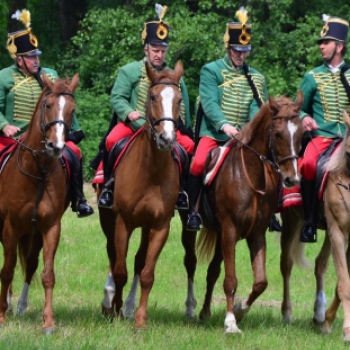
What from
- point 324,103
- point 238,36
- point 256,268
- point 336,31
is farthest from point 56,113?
point 336,31

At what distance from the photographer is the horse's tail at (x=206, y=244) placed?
43.4ft

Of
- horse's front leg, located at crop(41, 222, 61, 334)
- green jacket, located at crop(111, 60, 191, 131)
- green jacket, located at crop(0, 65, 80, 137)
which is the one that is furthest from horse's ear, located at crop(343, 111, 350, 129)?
green jacket, located at crop(0, 65, 80, 137)

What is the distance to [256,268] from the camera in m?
11.8

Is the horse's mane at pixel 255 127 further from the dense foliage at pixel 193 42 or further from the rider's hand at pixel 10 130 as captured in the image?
the dense foliage at pixel 193 42

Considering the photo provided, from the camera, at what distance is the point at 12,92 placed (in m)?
12.2

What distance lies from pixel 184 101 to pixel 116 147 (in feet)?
3.50

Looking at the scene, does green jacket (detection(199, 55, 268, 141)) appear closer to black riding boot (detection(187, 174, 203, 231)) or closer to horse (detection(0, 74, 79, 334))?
black riding boot (detection(187, 174, 203, 231))

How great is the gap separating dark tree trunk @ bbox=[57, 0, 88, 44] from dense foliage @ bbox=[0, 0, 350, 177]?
3.43 metres

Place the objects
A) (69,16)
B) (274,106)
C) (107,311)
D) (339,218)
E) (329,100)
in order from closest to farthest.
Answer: (274,106) → (339,218) → (329,100) → (107,311) → (69,16)

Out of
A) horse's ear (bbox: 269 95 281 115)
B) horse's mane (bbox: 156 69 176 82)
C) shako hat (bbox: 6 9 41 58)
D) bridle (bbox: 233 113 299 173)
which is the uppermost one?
shako hat (bbox: 6 9 41 58)

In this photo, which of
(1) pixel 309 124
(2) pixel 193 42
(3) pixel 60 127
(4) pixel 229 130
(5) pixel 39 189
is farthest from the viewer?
(2) pixel 193 42

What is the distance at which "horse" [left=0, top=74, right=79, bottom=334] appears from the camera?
11.2 metres

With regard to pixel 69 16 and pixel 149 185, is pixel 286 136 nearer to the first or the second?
pixel 149 185

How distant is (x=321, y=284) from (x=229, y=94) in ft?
8.42
